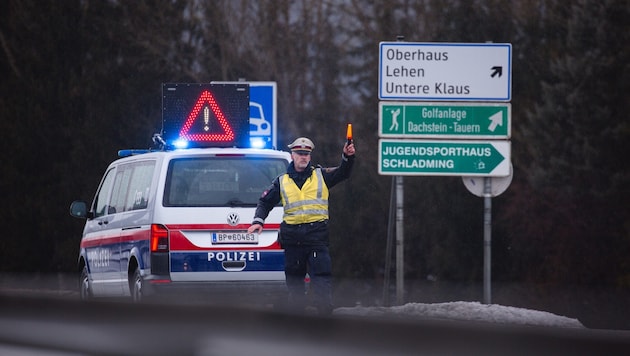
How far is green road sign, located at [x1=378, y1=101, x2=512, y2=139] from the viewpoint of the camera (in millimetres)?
18172

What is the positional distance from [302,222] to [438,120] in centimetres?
640

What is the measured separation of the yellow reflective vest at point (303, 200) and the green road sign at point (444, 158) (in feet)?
19.4

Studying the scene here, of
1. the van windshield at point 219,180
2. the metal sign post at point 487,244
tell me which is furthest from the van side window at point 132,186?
the metal sign post at point 487,244

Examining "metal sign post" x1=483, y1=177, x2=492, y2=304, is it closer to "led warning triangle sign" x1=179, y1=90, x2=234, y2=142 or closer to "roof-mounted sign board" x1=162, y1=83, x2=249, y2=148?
"roof-mounted sign board" x1=162, y1=83, x2=249, y2=148

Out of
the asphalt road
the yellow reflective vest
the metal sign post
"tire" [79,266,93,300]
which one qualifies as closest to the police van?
the yellow reflective vest

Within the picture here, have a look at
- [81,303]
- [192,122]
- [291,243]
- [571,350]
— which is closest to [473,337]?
[571,350]

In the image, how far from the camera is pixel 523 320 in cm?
1503

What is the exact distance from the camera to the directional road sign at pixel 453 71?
59.5ft

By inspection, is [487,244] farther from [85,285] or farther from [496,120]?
[85,285]

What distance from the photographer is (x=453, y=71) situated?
59.9 ft

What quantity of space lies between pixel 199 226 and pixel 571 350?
10036 mm

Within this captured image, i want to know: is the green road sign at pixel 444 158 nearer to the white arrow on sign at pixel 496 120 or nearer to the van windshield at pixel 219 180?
the white arrow on sign at pixel 496 120

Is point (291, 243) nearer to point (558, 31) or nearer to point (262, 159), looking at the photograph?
point (262, 159)

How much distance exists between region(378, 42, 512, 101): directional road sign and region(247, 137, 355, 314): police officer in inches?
236
